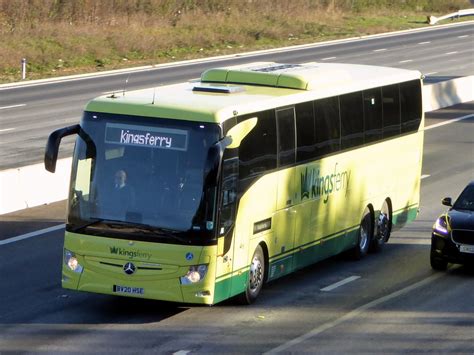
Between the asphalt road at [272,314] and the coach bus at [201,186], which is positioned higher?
the coach bus at [201,186]

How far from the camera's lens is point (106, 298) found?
15953 mm

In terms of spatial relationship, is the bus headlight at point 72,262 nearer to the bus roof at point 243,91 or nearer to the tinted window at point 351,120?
the bus roof at point 243,91

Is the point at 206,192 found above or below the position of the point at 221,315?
above

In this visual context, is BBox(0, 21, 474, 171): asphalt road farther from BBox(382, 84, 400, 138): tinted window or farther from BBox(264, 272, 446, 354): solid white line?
BBox(264, 272, 446, 354): solid white line

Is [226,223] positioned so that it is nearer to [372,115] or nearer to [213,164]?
[213,164]

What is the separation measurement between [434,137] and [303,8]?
40.4m

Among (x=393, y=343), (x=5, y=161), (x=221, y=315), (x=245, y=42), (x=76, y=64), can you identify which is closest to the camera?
(x=393, y=343)

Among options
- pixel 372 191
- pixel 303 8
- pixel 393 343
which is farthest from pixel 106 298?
pixel 303 8

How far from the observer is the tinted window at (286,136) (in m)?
16.2

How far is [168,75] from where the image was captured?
46531 mm

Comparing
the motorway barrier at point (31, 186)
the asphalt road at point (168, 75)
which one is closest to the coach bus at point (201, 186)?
the motorway barrier at point (31, 186)

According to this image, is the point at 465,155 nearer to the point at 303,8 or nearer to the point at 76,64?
the point at 76,64

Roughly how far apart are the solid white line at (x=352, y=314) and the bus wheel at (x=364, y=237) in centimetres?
154

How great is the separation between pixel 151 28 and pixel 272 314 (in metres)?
44.9
